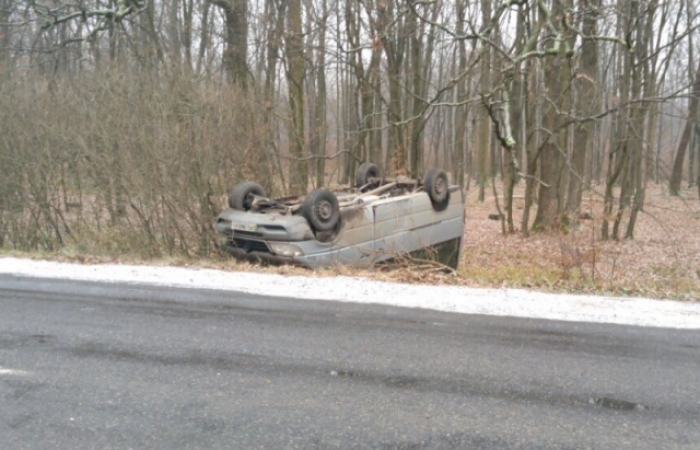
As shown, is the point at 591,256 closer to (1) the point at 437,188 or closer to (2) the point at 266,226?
(1) the point at 437,188

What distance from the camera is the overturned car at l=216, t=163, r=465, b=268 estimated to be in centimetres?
795

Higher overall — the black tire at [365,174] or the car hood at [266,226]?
the black tire at [365,174]

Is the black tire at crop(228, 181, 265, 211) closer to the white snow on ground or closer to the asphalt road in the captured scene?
the white snow on ground

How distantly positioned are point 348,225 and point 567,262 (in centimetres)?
328

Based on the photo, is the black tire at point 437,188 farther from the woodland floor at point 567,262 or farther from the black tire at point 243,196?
the black tire at point 243,196

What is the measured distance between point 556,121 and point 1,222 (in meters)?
14.9

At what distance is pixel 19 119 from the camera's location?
11.3 meters

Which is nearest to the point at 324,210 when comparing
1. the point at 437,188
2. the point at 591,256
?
the point at 437,188

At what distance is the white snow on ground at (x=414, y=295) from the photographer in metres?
5.83

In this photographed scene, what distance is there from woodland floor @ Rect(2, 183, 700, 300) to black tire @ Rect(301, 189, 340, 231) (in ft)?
2.22

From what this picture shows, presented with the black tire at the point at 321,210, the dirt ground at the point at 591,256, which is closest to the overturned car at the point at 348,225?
the black tire at the point at 321,210

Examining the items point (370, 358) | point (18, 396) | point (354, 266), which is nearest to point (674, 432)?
point (370, 358)

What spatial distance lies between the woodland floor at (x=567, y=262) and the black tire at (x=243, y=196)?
35.8 inches

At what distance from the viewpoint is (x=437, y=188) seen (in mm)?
9539
